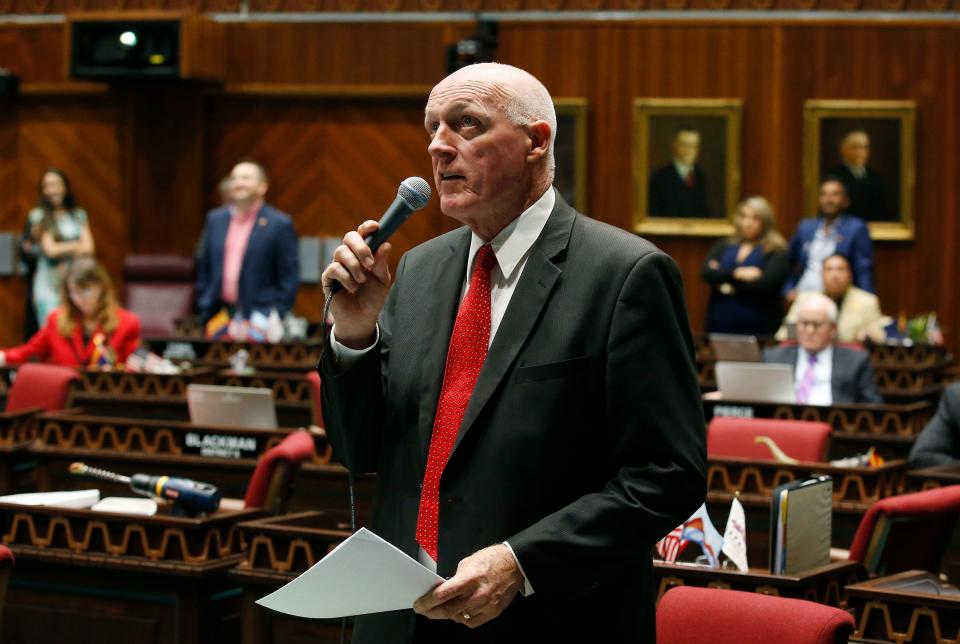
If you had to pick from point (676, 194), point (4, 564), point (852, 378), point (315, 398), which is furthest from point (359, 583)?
point (676, 194)

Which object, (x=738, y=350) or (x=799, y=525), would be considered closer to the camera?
(x=799, y=525)

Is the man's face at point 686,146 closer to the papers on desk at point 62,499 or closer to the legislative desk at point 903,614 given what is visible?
the papers on desk at point 62,499

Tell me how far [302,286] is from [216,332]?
4012mm

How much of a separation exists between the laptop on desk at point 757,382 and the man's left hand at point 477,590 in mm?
4560

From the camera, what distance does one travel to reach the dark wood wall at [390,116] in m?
12.3

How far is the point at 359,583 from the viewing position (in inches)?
82.0

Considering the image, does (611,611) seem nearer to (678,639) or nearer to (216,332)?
(678,639)

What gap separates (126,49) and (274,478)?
8.70 meters

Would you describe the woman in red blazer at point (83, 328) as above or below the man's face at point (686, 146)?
below

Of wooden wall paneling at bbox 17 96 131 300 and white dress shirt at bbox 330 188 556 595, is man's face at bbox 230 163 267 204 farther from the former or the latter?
white dress shirt at bbox 330 188 556 595

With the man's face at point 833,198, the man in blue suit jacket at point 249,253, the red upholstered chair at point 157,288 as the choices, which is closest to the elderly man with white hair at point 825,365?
the man's face at point 833,198

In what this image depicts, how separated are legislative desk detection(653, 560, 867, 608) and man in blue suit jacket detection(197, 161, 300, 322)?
637cm

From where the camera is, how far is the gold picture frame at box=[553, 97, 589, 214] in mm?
12766

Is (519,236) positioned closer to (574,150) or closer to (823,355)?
(823,355)
